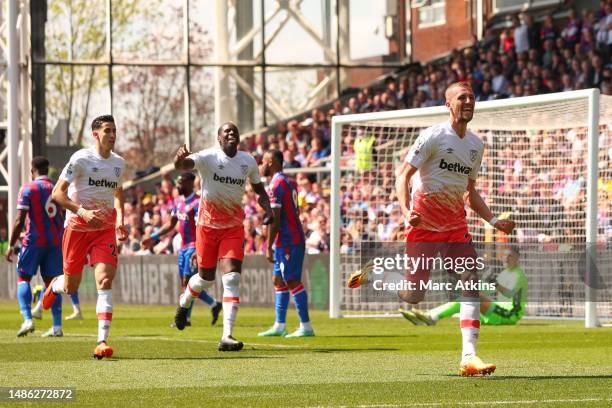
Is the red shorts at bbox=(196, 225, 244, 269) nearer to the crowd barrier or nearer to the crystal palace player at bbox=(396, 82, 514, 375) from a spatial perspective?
the crystal palace player at bbox=(396, 82, 514, 375)

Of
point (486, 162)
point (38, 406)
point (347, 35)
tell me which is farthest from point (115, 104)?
point (38, 406)

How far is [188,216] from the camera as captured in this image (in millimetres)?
19922

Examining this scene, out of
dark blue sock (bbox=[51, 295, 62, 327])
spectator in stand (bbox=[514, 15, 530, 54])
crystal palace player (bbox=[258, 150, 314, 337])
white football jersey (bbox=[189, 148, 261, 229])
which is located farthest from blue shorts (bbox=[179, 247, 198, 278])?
spectator in stand (bbox=[514, 15, 530, 54])

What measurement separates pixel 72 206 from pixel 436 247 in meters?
3.78

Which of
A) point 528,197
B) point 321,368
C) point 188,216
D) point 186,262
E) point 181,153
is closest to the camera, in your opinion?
point 321,368

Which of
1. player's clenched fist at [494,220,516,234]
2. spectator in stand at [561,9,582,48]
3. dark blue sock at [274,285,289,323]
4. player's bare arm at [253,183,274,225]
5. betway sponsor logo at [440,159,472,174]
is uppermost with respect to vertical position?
spectator in stand at [561,9,582,48]

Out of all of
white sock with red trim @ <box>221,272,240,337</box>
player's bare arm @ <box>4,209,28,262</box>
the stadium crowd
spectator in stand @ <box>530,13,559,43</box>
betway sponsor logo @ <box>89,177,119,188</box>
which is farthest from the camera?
spectator in stand @ <box>530,13,559,43</box>

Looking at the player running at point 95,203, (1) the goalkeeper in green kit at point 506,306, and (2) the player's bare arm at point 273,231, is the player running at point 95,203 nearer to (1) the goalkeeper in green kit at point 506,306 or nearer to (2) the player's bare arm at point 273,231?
(2) the player's bare arm at point 273,231

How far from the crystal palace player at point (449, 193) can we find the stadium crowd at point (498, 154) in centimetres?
987

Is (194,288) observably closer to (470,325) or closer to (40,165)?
(40,165)

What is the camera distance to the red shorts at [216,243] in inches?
577

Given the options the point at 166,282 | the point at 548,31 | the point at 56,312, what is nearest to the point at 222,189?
the point at 56,312

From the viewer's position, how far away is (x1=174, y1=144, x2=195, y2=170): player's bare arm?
1314 cm

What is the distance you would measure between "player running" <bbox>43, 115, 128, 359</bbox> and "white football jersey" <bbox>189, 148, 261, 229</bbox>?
38.5 inches
